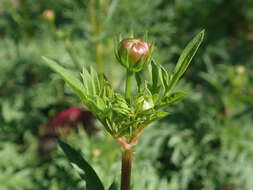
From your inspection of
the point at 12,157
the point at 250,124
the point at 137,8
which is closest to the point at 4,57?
the point at 12,157

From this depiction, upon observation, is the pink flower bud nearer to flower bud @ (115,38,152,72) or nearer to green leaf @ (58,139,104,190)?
flower bud @ (115,38,152,72)

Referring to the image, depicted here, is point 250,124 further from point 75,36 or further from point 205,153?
point 75,36

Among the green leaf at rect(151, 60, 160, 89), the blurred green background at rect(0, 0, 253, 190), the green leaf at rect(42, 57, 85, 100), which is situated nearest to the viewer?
the green leaf at rect(42, 57, 85, 100)

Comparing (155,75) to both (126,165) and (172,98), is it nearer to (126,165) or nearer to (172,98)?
(172,98)

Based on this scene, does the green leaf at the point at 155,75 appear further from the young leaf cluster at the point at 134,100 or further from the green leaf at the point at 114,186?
the green leaf at the point at 114,186

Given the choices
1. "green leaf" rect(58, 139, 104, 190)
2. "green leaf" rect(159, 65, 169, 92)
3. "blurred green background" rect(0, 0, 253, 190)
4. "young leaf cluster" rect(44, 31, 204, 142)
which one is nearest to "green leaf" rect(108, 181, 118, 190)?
"green leaf" rect(58, 139, 104, 190)

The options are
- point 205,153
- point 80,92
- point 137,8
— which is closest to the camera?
point 80,92
